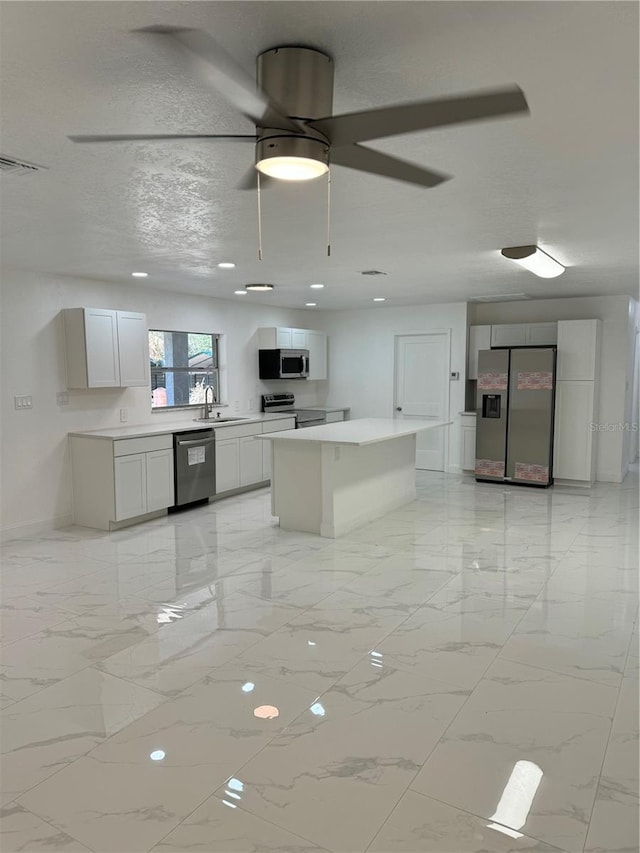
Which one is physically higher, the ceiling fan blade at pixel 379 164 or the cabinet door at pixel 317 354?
the ceiling fan blade at pixel 379 164

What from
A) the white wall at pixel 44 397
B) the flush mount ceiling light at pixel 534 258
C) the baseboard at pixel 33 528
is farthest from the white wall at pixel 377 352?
the baseboard at pixel 33 528

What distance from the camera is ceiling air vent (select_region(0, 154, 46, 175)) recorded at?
2477 mm

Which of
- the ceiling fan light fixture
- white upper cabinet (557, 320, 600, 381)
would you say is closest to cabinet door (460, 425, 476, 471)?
white upper cabinet (557, 320, 600, 381)

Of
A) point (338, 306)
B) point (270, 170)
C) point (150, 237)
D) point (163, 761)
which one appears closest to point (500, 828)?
point (163, 761)

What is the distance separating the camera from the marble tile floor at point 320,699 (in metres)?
1.92

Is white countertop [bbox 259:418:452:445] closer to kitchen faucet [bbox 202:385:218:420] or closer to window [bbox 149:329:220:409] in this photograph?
kitchen faucet [bbox 202:385:218:420]

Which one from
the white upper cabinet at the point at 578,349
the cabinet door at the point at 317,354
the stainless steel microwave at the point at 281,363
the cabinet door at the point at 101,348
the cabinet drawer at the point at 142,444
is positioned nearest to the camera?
the cabinet drawer at the point at 142,444

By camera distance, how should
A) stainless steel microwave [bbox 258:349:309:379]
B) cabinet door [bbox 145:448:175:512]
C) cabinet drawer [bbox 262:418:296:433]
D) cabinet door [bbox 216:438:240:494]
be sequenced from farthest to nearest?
stainless steel microwave [bbox 258:349:309:379]
cabinet drawer [bbox 262:418:296:433]
cabinet door [bbox 216:438:240:494]
cabinet door [bbox 145:448:175:512]

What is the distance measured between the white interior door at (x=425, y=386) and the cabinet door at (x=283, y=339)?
1644 millimetres

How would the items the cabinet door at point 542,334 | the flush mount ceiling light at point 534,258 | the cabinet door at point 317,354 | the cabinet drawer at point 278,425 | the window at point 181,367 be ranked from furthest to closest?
the cabinet door at point 317,354
the cabinet door at point 542,334
the cabinet drawer at point 278,425
the window at point 181,367
the flush mount ceiling light at point 534,258

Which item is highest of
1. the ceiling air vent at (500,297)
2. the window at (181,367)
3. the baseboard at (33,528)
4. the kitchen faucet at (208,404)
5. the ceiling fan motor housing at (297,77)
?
the ceiling air vent at (500,297)

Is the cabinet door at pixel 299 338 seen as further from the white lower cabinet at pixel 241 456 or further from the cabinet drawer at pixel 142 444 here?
the cabinet drawer at pixel 142 444

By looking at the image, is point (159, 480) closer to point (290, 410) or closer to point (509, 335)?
point (290, 410)

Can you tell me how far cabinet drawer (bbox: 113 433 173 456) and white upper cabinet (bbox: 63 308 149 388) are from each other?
1.99 feet
